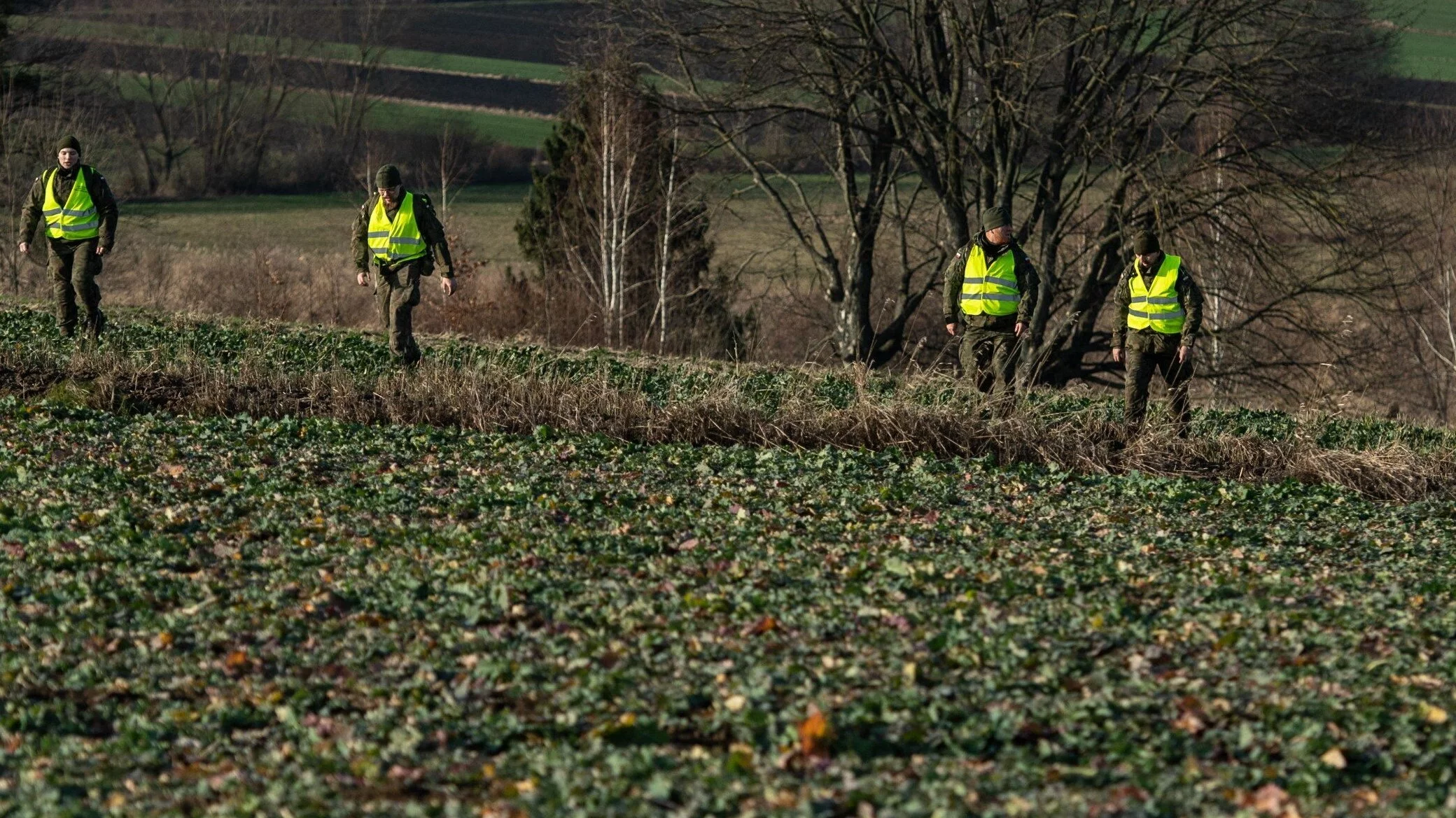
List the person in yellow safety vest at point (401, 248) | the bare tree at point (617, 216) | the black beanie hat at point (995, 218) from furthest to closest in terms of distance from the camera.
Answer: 1. the bare tree at point (617, 216)
2. the person in yellow safety vest at point (401, 248)
3. the black beanie hat at point (995, 218)

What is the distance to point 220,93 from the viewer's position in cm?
6206

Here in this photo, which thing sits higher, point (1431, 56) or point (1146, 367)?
point (1431, 56)

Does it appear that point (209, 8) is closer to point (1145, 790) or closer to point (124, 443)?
point (124, 443)

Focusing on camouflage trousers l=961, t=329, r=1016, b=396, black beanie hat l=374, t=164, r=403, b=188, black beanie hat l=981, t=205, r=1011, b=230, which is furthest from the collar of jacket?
black beanie hat l=374, t=164, r=403, b=188

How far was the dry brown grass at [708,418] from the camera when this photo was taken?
1093 cm

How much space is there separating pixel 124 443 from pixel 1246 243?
17.5 meters

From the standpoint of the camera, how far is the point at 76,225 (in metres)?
14.8

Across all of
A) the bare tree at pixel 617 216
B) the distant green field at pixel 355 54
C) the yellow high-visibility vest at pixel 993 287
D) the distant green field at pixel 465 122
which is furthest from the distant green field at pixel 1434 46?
the distant green field at pixel 355 54

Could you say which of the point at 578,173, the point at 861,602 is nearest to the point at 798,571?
the point at 861,602

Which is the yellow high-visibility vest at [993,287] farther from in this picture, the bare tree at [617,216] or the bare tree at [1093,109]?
the bare tree at [617,216]

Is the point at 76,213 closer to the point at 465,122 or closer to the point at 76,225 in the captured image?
the point at 76,225

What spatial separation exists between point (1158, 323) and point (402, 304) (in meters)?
6.33

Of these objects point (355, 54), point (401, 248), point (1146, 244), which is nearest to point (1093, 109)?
point (1146, 244)

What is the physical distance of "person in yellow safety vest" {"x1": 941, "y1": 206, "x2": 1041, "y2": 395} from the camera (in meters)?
13.0
